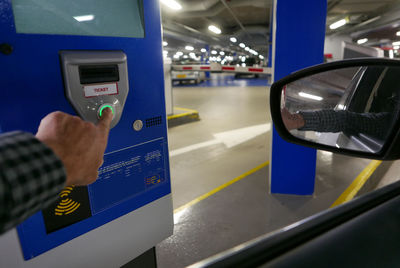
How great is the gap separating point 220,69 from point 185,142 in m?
3.90

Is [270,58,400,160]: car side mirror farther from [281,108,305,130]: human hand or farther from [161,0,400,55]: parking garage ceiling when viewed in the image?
[161,0,400,55]: parking garage ceiling

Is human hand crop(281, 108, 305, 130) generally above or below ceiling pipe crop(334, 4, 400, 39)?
below

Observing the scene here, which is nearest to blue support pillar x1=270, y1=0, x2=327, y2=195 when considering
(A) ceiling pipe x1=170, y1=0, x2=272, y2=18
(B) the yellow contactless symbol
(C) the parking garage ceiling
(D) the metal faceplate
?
(D) the metal faceplate

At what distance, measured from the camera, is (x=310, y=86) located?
108 cm

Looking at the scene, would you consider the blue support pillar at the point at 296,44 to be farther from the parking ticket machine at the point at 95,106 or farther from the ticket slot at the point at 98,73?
the ticket slot at the point at 98,73

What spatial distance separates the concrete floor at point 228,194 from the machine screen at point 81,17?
1568mm

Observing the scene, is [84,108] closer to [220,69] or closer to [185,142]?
[185,142]

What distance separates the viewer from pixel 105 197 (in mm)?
1234

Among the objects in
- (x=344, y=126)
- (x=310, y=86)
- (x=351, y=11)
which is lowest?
(x=344, y=126)

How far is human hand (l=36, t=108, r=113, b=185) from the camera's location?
0.51 m

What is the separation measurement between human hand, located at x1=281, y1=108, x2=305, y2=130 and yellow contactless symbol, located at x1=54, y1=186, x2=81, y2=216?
924 mm

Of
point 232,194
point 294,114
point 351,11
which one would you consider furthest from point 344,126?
point 351,11

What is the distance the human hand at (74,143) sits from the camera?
51cm

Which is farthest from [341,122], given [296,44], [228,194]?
[228,194]
